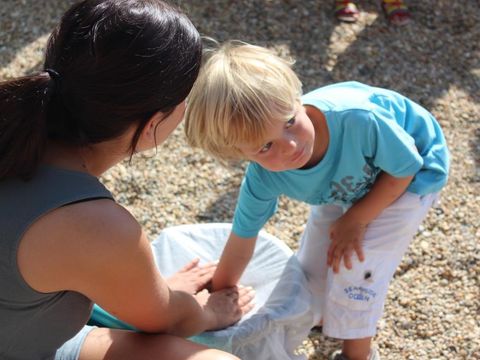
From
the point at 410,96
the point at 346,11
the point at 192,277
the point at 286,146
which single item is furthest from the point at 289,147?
the point at 346,11

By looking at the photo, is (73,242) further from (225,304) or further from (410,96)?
(410,96)

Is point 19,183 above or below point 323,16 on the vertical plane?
above

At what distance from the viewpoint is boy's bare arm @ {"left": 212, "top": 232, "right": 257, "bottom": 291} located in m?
1.82

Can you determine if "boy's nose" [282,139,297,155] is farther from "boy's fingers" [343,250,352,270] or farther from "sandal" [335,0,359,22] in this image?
"sandal" [335,0,359,22]

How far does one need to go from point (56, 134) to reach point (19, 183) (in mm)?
110

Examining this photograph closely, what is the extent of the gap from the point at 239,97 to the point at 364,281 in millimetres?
642

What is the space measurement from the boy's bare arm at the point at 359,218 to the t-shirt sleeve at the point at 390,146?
0.06 m

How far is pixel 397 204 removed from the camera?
1.76m

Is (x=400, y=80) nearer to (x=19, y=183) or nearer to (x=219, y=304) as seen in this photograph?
(x=219, y=304)

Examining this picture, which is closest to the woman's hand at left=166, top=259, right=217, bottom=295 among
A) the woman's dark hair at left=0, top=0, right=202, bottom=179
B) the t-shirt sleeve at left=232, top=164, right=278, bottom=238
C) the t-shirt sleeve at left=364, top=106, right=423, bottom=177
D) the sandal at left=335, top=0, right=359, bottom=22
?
the t-shirt sleeve at left=232, top=164, right=278, bottom=238

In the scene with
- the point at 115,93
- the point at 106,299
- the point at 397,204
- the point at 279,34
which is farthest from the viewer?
the point at 279,34

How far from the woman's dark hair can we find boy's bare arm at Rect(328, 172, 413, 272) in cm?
70

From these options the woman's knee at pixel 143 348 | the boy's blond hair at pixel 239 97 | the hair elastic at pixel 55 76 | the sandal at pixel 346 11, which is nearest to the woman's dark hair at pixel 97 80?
the hair elastic at pixel 55 76

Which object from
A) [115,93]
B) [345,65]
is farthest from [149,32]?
[345,65]
